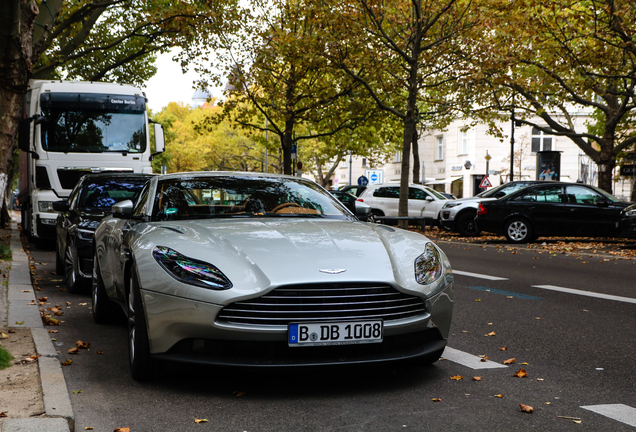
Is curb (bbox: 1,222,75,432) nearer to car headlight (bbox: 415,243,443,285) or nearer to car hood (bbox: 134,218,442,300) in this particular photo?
car hood (bbox: 134,218,442,300)

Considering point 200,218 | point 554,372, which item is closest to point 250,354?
point 200,218

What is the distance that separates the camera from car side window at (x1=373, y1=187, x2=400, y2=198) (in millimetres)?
28328

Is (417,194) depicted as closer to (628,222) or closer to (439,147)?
(628,222)

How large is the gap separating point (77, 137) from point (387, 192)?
1388 cm

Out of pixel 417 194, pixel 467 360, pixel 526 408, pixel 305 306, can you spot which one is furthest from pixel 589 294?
pixel 417 194

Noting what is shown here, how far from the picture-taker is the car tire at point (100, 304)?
6.93 metres

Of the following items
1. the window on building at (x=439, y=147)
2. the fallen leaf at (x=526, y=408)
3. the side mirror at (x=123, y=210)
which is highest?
the window on building at (x=439, y=147)

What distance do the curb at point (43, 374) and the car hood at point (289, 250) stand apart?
84 cm

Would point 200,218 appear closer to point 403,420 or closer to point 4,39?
point 403,420

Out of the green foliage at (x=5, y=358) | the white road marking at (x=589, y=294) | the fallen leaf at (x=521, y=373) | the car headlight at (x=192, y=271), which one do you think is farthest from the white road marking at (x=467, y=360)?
the white road marking at (x=589, y=294)

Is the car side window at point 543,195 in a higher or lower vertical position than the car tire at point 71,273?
higher

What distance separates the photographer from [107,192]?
37.3ft

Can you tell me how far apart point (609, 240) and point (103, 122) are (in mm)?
13528

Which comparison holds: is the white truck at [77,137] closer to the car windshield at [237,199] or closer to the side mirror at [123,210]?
the side mirror at [123,210]
